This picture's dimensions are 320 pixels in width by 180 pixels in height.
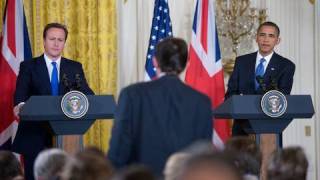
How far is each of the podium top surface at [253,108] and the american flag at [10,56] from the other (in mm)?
2540

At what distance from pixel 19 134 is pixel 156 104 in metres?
2.27

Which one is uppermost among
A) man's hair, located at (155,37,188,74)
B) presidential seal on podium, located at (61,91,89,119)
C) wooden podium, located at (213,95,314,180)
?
man's hair, located at (155,37,188,74)

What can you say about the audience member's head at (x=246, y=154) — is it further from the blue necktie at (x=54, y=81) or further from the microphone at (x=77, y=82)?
the blue necktie at (x=54, y=81)

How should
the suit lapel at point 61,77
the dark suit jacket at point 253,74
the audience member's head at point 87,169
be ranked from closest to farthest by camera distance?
the audience member's head at point 87,169, the suit lapel at point 61,77, the dark suit jacket at point 253,74

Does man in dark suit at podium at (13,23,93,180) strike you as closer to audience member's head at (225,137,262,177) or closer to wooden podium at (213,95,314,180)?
wooden podium at (213,95,314,180)

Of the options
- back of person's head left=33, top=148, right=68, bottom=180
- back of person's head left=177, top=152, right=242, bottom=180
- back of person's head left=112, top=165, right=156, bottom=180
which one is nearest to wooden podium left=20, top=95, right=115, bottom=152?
back of person's head left=33, top=148, right=68, bottom=180

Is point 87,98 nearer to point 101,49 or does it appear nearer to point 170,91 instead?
point 170,91

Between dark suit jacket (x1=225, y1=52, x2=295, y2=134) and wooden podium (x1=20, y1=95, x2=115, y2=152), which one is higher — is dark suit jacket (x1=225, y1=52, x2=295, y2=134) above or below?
above

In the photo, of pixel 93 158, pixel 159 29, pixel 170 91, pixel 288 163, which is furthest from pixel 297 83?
pixel 93 158

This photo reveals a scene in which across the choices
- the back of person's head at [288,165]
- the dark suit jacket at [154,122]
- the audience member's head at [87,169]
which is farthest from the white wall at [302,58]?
the audience member's head at [87,169]

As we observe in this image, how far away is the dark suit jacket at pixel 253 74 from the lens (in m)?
6.22

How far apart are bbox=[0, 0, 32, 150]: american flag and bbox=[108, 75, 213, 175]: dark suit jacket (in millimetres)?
3533

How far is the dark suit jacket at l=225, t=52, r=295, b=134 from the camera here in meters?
6.22

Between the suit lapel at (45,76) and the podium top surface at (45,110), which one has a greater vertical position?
the suit lapel at (45,76)
